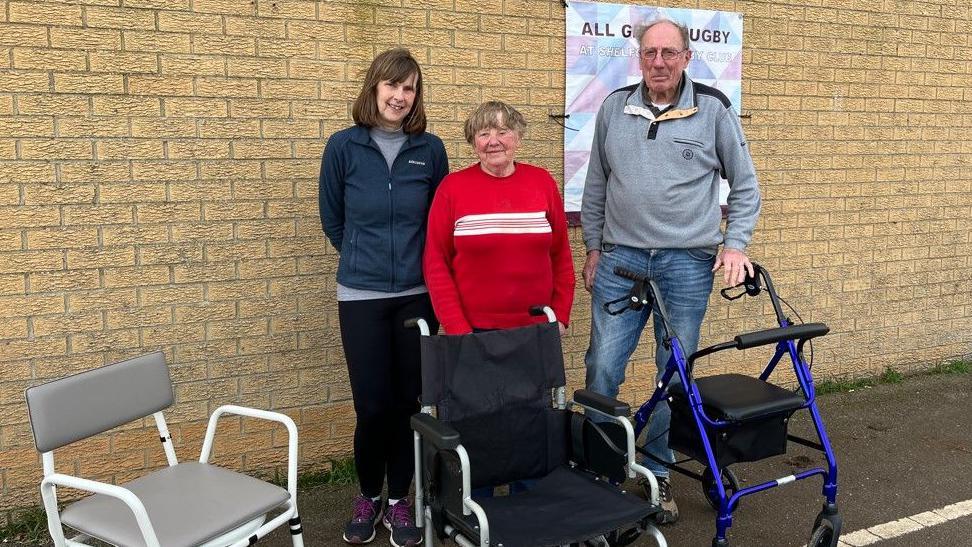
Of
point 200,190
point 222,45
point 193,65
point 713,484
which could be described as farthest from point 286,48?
point 713,484

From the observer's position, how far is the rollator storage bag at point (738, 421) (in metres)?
3.00

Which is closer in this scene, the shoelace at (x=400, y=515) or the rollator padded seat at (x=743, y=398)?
the rollator padded seat at (x=743, y=398)

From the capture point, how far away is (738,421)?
2973 mm

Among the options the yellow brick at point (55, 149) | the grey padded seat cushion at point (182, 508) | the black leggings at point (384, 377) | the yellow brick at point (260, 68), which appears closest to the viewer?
the grey padded seat cushion at point (182, 508)

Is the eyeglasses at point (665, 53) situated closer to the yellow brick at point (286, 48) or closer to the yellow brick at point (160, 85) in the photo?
the yellow brick at point (286, 48)

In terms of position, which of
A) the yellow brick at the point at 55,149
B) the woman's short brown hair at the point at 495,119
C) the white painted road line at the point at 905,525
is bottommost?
the white painted road line at the point at 905,525

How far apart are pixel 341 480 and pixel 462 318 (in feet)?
4.81

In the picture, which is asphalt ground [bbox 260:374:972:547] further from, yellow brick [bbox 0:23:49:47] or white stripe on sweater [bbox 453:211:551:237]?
yellow brick [bbox 0:23:49:47]

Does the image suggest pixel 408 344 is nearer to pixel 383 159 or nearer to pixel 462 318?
pixel 462 318

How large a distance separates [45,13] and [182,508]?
219 cm

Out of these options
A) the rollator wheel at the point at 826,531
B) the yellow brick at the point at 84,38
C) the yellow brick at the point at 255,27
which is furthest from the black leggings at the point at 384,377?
the rollator wheel at the point at 826,531

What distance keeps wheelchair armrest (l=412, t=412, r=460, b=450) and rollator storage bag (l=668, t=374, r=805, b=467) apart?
1034mm

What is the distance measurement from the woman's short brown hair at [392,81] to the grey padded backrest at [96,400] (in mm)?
1223

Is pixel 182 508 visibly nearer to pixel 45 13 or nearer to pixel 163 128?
pixel 163 128
